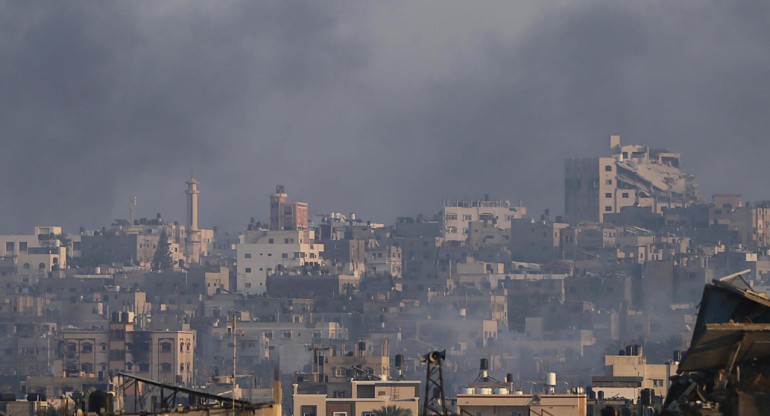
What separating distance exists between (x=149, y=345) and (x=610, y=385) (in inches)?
3273

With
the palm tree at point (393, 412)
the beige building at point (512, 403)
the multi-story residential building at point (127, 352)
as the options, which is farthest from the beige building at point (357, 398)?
the multi-story residential building at point (127, 352)

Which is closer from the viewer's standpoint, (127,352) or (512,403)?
(512,403)

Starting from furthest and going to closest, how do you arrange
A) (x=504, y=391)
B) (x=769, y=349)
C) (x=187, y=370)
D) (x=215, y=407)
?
(x=187, y=370), (x=504, y=391), (x=215, y=407), (x=769, y=349)

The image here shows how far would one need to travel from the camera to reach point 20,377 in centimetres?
18325

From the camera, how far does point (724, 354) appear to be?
87.9 feet

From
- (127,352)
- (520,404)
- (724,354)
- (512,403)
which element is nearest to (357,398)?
(512,403)

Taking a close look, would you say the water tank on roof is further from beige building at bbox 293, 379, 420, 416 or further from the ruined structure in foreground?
beige building at bbox 293, 379, 420, 416

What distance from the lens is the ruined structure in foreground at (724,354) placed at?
25422mm

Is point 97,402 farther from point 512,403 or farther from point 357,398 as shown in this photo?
point 357,398

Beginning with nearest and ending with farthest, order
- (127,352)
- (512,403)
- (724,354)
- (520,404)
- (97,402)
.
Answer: (724,354)
(97,402)
(520,404)
(512,403)
(127,352)

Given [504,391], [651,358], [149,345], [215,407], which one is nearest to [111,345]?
[149,345]

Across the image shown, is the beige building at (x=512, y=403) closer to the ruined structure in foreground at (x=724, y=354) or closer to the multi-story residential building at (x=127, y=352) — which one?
the ruined structure in foreground at (x=724, y=354)

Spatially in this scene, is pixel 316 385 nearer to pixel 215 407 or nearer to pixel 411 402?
pixel 411 402

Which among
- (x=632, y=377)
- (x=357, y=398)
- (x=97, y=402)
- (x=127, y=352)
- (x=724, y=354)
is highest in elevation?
(x=724, y=354)
